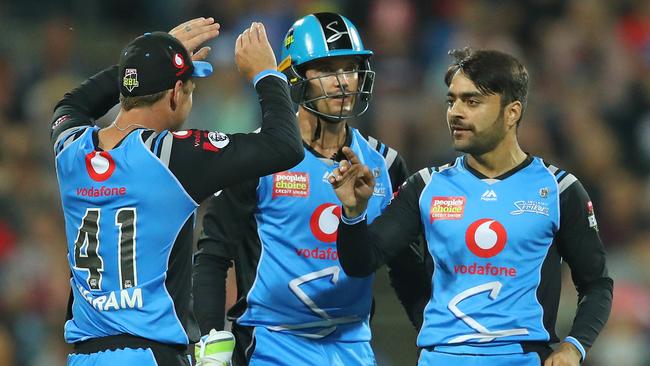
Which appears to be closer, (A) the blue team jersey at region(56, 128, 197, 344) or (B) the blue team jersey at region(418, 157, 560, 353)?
(A) the blue team jersey at region(56, 128, 197, 344)

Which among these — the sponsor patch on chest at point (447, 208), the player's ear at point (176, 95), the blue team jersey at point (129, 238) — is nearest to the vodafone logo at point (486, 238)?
the sponsor patch on chest at point (447, 208)

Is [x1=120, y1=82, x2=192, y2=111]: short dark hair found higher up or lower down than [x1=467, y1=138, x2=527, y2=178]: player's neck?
higher up

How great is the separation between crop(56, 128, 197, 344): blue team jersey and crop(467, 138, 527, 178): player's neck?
1365 mm

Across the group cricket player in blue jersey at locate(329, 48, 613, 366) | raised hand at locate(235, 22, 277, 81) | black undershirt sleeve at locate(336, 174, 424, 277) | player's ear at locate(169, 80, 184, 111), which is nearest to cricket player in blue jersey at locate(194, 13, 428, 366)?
black undershirt sleeve at locate(336, 174, 424, 277)

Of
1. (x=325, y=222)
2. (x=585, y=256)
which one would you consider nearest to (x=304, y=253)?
(x=325, y=222)

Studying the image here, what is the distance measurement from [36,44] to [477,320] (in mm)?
7984

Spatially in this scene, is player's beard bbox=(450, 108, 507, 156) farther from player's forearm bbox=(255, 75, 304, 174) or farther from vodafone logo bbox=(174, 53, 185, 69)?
vodafone logo bbox=(174, 53, 185, 69)

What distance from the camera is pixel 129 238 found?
4.52 meters

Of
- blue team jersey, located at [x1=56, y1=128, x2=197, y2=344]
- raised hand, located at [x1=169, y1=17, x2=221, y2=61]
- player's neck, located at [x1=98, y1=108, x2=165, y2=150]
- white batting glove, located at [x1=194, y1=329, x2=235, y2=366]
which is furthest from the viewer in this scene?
raised hand, located at [x1=169, y1=17, x2=221, y2=61]

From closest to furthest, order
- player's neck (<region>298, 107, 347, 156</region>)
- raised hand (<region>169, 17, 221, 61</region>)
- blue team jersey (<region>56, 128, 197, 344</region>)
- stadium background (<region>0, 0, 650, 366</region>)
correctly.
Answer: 1. blue team jersey (<region>56, 128, 197, 344</region>)
2. raised hand (<region>169, 17, 221, 61</region>)
3. player's neck (<region>298, 107, 347, 156</region>)
4. stadium background (<region>0, 0, 650, 366</region>)

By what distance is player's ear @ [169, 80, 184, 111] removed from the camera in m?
4.70

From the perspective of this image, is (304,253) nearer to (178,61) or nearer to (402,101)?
(178,61)

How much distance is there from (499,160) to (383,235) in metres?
0.63

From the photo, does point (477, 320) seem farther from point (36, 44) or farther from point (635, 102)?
point (36, 44)
